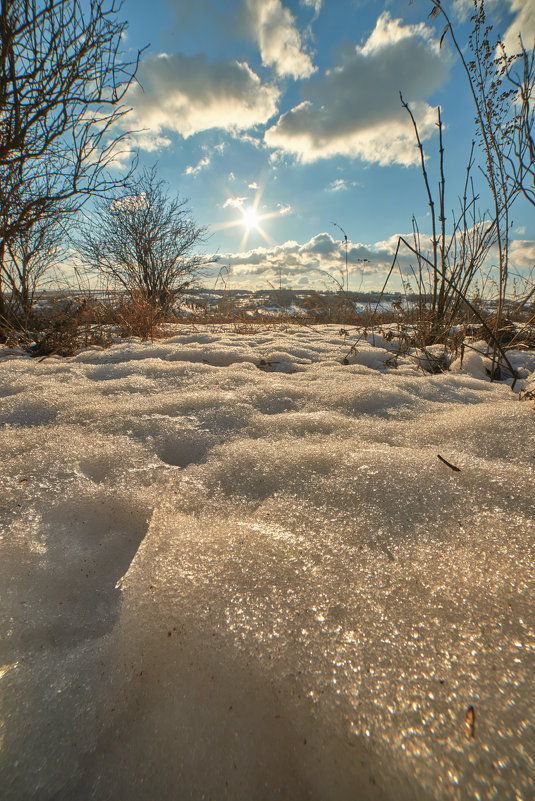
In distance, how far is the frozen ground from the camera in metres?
0.34

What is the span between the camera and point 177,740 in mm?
363

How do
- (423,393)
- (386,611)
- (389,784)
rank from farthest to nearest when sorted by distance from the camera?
(423,393) < (386,611) < (389,784)

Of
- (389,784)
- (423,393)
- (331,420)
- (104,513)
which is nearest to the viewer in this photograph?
(389,784)

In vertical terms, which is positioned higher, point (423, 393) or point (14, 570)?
point (423, 393)

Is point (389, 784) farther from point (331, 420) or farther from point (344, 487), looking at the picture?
point (331, 420)

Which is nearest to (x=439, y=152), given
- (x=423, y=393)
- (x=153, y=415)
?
(x=423, y=393)

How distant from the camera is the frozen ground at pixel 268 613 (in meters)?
0.34

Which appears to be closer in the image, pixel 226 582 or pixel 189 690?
pixel 189 690

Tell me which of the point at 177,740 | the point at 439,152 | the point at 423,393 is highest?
the point at 439,152

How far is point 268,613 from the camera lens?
489 mm

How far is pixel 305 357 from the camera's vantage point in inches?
95.3

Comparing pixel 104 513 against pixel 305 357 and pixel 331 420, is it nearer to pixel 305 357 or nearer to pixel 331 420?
pixel 331 420

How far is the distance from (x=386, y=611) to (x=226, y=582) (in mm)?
234

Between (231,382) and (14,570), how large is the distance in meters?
1.08
